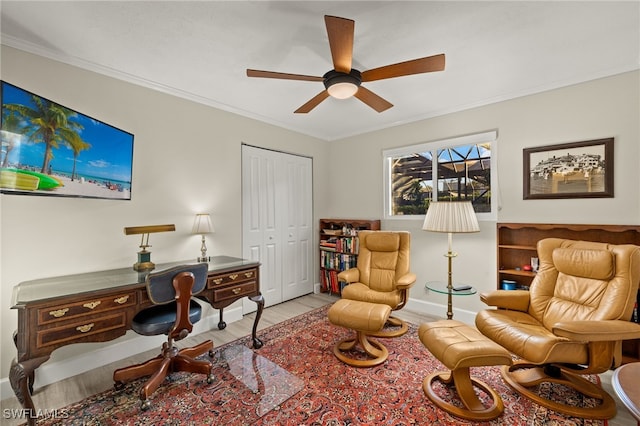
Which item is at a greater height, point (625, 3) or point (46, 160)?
point (625, 3)

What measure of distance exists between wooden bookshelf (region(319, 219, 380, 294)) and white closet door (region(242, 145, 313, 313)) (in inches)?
8.9

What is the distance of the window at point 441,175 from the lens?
3.12 metres

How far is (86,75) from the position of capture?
7.45 ft

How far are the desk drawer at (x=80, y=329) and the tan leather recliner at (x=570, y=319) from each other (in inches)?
105

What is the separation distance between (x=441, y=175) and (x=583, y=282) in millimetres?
1781

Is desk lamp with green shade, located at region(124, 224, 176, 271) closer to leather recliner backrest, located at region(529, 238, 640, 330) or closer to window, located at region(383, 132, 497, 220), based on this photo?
window, located at region(383, 132, 497, 220)

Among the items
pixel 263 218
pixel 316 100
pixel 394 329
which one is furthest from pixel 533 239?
pixel 263 218

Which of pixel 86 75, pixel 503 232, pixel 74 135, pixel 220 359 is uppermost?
pixel 86 75

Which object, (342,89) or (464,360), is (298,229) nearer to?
(342,89)

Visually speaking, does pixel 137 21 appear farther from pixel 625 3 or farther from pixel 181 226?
pixel 625 3

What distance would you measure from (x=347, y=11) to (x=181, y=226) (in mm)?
2434

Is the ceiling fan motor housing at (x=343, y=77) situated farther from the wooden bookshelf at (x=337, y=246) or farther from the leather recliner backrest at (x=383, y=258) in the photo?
the wooden bookshelf at (x=337, y=246)

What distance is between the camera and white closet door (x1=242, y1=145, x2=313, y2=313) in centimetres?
351

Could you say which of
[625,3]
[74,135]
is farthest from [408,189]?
[74,135]
